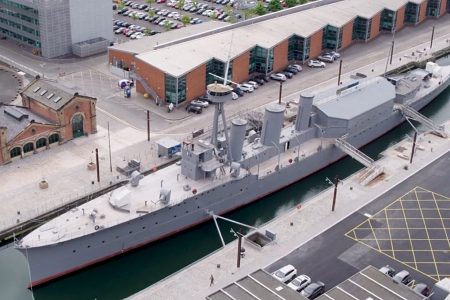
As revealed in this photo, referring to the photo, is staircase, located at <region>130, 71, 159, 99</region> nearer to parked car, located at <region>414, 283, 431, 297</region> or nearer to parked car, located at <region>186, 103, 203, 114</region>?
parked car, located at <region>186, 103, 203, 114</region>

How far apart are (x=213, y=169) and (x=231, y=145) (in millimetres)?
4691

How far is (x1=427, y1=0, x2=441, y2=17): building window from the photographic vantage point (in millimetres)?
124625

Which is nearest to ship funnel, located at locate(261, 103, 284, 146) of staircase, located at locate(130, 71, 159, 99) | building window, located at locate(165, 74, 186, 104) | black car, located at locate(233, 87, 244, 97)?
building window, located at locate(165, 74, 186, 104)

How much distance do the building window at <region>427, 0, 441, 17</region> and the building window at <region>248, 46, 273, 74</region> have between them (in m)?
47.2

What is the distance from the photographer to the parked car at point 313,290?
1908 inches

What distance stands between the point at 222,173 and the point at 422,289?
22.9 metres

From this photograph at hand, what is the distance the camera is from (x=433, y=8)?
125438mm

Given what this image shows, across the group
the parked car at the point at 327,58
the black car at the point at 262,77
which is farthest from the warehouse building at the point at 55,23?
the parked car at the point at 327,58

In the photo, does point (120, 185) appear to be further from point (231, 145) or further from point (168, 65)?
point (168, 65)

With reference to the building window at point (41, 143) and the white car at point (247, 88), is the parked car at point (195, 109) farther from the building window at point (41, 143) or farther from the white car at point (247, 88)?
the building window at point (41, 143)

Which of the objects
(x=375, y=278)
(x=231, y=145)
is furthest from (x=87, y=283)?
(x=375, y=278)

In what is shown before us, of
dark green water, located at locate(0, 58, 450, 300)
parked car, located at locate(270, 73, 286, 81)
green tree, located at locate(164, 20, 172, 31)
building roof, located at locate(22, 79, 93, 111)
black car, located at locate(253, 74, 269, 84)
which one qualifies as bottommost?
dark green water, located at locate(0, 58, 450, 300)

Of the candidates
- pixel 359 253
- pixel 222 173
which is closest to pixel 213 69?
pixel 222 173

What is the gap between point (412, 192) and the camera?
6444 centimetres
